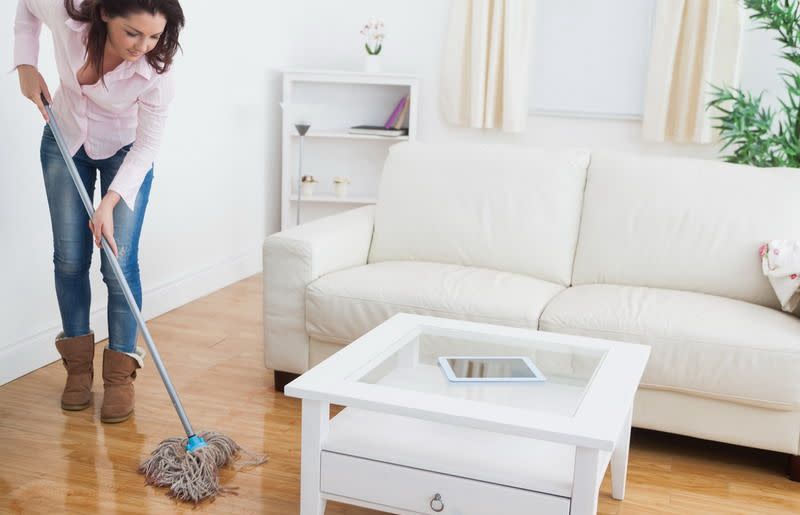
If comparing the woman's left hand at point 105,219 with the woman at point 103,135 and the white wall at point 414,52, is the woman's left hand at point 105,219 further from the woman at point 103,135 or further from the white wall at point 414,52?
the white wall at point 414,52

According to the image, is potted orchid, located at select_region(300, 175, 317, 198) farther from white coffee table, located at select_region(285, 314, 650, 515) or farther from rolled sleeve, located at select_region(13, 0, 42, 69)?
white coffee table, located at select_region(285, 314, 650, 515)

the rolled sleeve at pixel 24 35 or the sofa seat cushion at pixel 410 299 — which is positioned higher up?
the rolled sleeve at pixel 24 35

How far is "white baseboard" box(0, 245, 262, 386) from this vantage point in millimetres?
2650

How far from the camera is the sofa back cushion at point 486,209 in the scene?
109 inches

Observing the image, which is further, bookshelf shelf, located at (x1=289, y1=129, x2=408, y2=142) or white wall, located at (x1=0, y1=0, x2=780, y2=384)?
bookshelf shelf, located at (x1=289, y1=129, x2=408, y2=142)

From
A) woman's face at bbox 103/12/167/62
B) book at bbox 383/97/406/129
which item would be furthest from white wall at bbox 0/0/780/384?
woman's face at bbox 103/12/167/62

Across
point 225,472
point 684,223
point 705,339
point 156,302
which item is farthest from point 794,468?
point 156,302

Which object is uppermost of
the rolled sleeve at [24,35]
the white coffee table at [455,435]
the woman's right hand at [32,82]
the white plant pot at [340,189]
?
the rolled sleeve at [24,35]

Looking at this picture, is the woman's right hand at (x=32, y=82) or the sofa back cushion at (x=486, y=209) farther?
the sofa back cushion at (x=486, y=209)

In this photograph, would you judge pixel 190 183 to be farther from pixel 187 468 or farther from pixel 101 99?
pixel 187 468

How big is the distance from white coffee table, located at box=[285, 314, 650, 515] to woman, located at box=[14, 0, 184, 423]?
790mm

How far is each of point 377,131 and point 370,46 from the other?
465 mm

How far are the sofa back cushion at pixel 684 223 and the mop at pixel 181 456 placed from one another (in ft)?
4.21

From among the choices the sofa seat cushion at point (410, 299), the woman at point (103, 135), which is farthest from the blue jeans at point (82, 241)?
the sofa seat cushion at point (410, 299)
